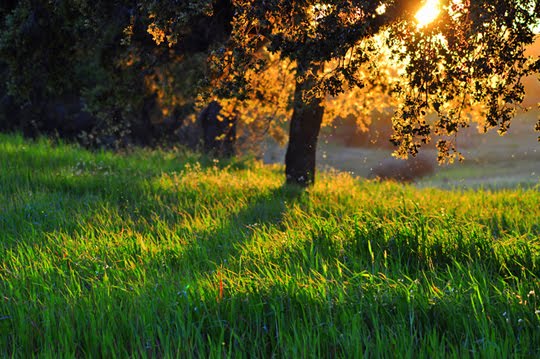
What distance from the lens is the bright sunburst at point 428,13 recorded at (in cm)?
683

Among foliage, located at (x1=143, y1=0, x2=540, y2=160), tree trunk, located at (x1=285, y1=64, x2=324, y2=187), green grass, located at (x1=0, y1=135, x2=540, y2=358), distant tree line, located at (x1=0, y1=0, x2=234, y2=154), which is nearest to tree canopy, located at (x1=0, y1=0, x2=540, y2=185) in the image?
foliage, located at (x1=143, y1=0, x2=540, y2=160)

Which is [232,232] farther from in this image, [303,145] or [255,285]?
[303,145]

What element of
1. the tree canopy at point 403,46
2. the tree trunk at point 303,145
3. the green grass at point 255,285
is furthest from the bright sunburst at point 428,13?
the tree trunk at point 303,145

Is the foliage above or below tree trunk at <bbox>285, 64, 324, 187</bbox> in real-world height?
above

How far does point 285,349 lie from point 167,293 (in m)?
1.52

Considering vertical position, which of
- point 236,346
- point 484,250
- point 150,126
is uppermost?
point 150,126

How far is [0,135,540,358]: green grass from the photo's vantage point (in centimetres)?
499

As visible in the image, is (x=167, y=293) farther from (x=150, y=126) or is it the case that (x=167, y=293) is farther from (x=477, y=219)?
(x=150, y=126)

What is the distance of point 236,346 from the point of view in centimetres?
503

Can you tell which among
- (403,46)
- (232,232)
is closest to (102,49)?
(232,232)

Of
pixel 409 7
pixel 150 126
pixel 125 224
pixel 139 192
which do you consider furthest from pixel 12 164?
pixel 150 126

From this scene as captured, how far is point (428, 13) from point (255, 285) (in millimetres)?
3930

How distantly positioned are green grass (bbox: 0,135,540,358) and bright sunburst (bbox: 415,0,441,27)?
98.2 inches

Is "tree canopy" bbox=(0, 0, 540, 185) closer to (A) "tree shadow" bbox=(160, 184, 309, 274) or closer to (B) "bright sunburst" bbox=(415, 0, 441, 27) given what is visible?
(B) "bright sunburst" bbox=(415, 0, 441, 27)
